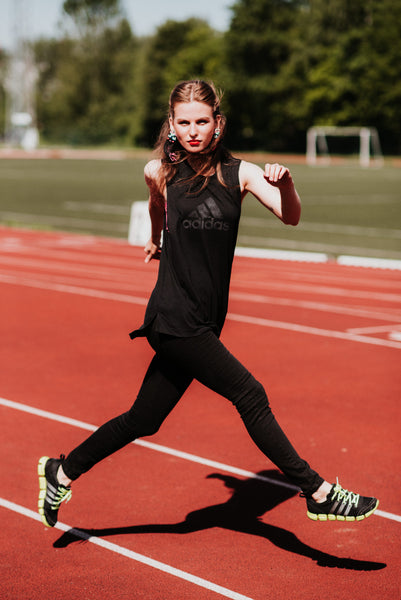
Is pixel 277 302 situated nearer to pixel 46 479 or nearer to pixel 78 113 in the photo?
pixel 46 479

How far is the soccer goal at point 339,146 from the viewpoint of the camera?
216ft

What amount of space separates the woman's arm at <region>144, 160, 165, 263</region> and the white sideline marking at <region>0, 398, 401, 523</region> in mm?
1698

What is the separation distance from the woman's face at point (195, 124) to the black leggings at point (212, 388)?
755mm

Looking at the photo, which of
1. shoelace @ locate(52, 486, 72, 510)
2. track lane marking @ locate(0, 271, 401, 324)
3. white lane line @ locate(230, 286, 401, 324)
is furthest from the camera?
track lane marking @ locate(0, 271, 401, 324)

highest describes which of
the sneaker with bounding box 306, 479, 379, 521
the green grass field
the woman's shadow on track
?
the sneaker with bounding box 306, 479, 379, 521

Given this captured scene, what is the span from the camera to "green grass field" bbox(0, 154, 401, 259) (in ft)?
64.8

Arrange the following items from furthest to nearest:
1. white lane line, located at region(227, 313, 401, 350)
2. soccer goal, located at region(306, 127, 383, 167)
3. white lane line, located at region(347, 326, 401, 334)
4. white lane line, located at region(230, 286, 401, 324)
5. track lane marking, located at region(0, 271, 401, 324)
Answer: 1. soccer goal, located at region(306, 127, 383, 167)
2. track lane marking, located at region(0, 271, 401, 324)
3. white lane line, located at region(230, 286, 401, 324)
4. white lane line, located at region(347, 326, 401, 334)
5. white lane line, located at region(227, 313, 401, 350)

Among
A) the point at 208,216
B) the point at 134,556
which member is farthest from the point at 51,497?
the point at 208,216

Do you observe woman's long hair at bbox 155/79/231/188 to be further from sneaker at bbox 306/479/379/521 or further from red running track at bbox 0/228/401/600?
red running track at bbox 0/228/401/600

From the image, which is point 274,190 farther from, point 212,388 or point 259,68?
point 259,68

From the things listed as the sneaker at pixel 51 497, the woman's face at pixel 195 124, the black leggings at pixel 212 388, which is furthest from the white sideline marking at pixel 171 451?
the woman's face at pixel 195 124

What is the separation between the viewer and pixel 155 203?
4.00 metres

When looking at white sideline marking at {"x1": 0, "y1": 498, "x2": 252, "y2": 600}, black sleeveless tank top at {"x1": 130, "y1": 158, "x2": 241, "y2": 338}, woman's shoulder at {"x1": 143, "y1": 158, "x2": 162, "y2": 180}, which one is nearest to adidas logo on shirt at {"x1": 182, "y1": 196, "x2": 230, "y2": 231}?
black sleeveless tank top at {"x1": 130, "y1": 158, "x2": 241, "y2": 338}

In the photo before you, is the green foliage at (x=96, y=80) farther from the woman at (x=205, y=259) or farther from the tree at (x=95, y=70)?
the woman at (x=205, y=259)
